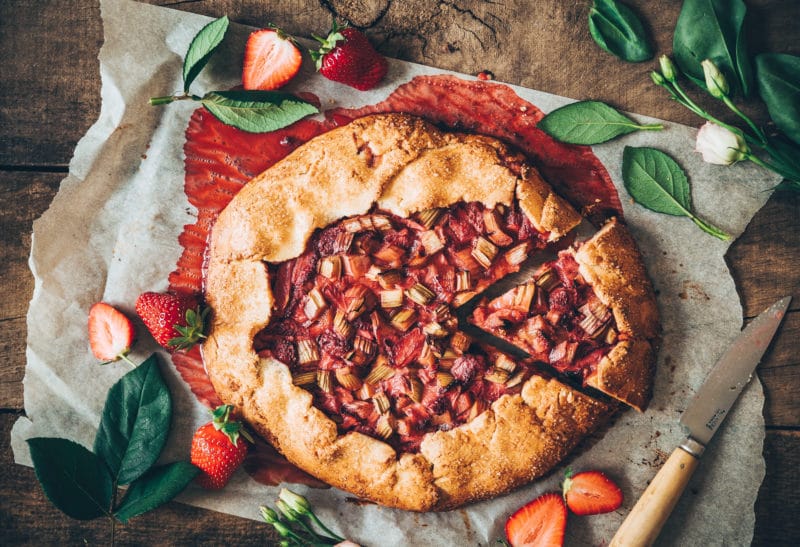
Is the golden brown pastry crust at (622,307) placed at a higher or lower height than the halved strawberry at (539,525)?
higher

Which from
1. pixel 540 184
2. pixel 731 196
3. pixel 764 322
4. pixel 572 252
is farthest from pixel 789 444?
pixel 540 184

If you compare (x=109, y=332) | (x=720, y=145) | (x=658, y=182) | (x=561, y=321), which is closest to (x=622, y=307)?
(x=561, y=321)

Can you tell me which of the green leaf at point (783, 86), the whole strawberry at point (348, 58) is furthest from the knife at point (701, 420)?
the whole strawberry at point (348, 58)

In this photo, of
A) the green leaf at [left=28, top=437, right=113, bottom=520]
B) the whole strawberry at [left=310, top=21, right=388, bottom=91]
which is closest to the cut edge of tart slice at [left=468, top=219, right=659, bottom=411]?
the whole strawberry at [left=310, top=21, right=388, bottom=91]

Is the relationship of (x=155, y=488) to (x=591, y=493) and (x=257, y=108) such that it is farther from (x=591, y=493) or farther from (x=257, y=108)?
(x=591, y=493)

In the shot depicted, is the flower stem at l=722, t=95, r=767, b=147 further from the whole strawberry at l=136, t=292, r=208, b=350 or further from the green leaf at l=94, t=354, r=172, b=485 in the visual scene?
the green leaf at l=94, t=354, r=172, b=485

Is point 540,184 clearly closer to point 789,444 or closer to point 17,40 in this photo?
point 789,444

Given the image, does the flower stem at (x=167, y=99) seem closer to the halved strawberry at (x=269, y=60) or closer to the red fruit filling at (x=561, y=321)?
the halved strawberry at (x=269, y=60)
